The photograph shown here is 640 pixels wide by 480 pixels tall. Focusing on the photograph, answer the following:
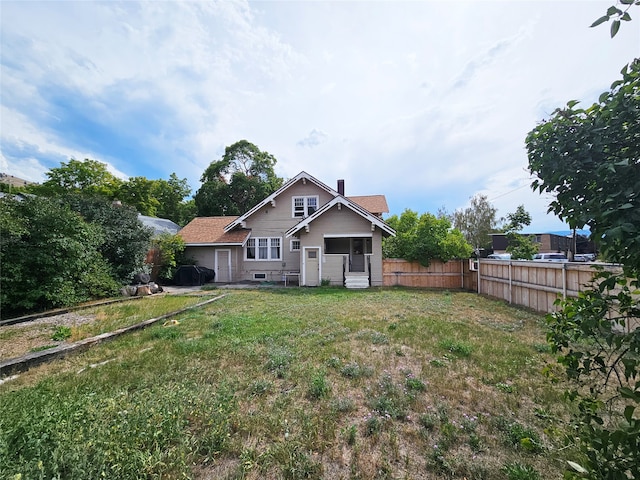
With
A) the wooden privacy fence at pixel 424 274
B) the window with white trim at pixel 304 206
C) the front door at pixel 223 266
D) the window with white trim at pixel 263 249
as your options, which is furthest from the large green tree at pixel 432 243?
the front door at pixel 223 266

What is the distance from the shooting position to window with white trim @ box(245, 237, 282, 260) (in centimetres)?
1830

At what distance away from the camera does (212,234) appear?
1897 cm

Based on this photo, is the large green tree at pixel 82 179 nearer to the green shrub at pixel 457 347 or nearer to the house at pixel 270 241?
the house at pixel 270 241

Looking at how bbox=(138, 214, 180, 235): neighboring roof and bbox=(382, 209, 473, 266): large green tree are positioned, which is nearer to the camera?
bbox=(382, 209, 473, 266): large green tree

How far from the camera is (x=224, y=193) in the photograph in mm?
30125

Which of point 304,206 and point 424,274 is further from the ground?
point 304,206

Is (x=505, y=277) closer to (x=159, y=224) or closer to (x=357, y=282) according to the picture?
(x=357, y=282)

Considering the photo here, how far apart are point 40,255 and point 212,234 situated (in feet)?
35.2

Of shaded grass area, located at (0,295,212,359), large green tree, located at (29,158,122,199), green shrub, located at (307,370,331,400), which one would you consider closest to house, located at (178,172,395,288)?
shaded grass area, located at (0,295,212,359)

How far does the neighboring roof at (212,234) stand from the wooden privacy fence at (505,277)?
971cm

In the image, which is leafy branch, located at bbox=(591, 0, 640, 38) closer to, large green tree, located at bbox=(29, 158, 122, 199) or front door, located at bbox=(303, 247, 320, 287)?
front door, located at bbox=(303, 247, 320, 287)

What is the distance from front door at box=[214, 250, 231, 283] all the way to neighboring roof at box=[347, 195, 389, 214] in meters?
10.1

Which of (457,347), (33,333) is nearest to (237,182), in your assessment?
(33,333)

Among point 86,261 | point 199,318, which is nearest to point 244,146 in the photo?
point 86,261
